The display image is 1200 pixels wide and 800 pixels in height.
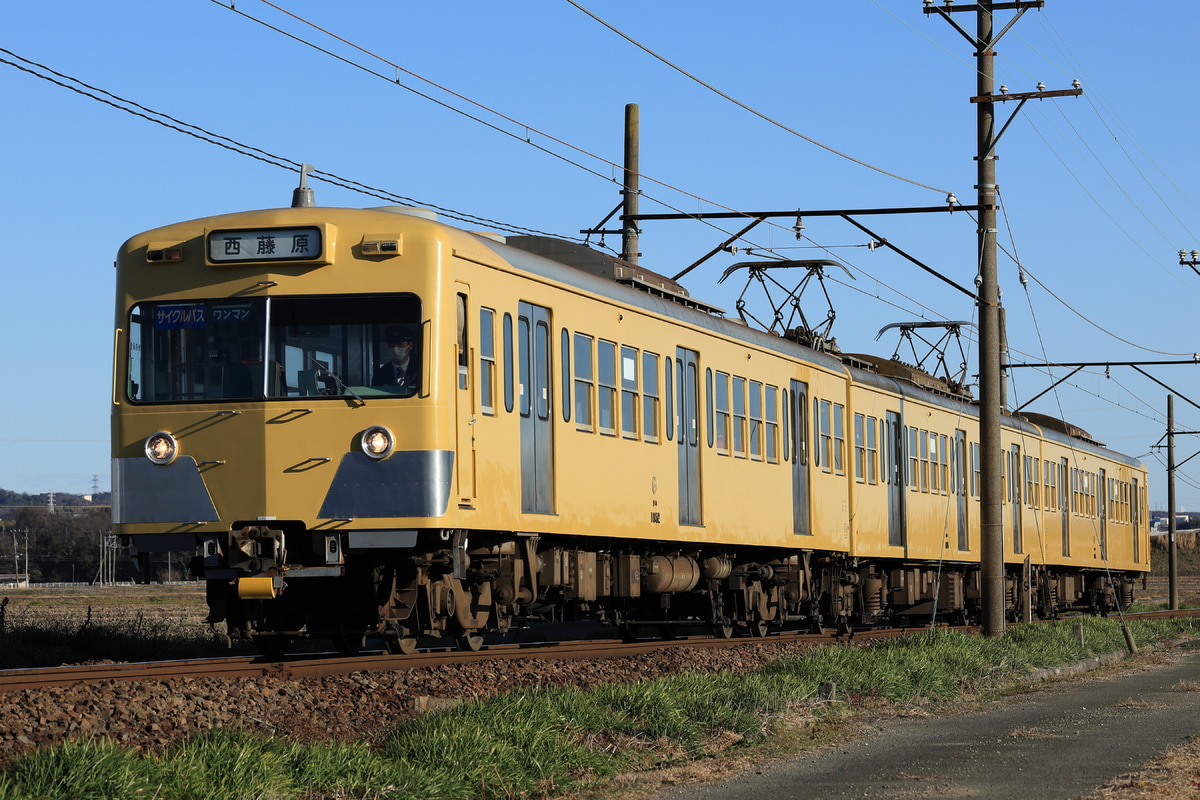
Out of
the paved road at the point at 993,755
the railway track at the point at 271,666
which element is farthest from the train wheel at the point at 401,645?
the paved road at the point at 993,755

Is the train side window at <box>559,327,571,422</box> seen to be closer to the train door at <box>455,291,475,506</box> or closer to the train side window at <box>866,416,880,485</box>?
the train door at <box>455,291,475,506</box>

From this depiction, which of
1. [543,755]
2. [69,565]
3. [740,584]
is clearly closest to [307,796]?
[543,755]

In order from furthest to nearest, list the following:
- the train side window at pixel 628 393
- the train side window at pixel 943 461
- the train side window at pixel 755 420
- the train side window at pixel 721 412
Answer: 1. the train side window at pixel 943 461
2. the train side window at pixel 755 420
3. the train side window at pixel 721 412
4. the train side window at pixel 628 393

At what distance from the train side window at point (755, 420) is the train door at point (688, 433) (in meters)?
1.74

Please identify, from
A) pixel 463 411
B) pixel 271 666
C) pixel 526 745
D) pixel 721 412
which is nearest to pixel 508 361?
pixel 463 411

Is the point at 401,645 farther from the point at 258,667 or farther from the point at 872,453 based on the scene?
the point at 872,453

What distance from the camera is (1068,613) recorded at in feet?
132

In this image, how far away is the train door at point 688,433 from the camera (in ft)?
57.3

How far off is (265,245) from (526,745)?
5.43 metres

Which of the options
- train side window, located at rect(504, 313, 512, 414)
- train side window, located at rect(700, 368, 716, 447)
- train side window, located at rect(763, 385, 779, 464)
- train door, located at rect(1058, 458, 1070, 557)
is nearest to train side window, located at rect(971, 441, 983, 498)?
train door, located at rect(1058, 458, 1070, 557)

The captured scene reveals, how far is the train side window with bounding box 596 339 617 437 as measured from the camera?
15586 millimetres

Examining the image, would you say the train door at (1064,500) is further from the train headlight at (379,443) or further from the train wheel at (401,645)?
the train headlight at (379,443)

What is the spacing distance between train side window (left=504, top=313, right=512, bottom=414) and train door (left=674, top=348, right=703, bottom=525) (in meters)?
3.87

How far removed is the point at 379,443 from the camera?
1237cm
